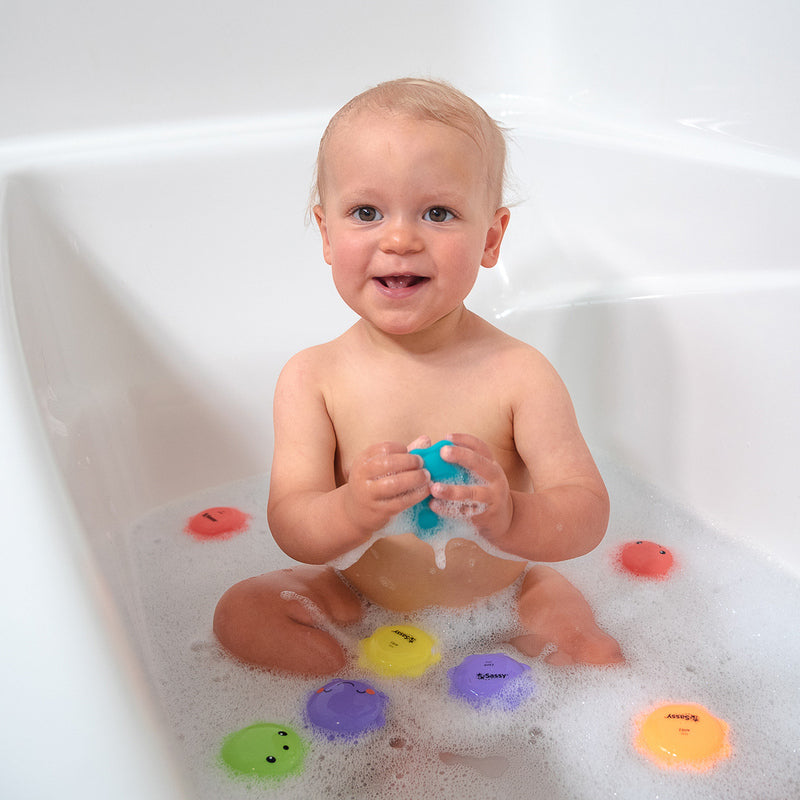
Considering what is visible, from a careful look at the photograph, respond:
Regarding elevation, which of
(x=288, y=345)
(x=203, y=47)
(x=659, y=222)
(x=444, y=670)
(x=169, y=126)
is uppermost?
(x=203, y=47)

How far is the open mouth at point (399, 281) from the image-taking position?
34.4 inches

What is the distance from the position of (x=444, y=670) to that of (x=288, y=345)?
63 cm

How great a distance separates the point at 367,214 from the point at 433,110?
0.11 m

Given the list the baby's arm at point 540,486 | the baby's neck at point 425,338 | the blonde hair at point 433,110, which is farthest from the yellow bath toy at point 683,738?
the blonde hair at point 433,110

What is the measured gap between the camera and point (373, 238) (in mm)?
856

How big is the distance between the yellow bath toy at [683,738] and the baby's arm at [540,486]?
162 millimetres

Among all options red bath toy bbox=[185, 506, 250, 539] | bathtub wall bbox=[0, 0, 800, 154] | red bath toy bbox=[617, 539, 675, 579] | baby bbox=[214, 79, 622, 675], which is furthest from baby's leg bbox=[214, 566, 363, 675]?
bathtub wall bbox=[0, 0, 800, 154]

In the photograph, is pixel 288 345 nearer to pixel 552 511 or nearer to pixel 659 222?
pixel 659 222

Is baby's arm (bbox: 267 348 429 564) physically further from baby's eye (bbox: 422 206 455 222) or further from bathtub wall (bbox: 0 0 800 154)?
bathtub wall (bbox: 0 0 800 154)

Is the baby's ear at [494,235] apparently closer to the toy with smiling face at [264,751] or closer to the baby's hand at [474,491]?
the baby's hand at [474,491]

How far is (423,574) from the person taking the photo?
0.96 metres

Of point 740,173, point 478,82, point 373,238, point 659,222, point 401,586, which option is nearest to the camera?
point 373,238

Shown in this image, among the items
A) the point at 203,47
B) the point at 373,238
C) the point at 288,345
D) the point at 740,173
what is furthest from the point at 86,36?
the point at 740,173

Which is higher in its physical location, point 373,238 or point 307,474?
point 373,238
